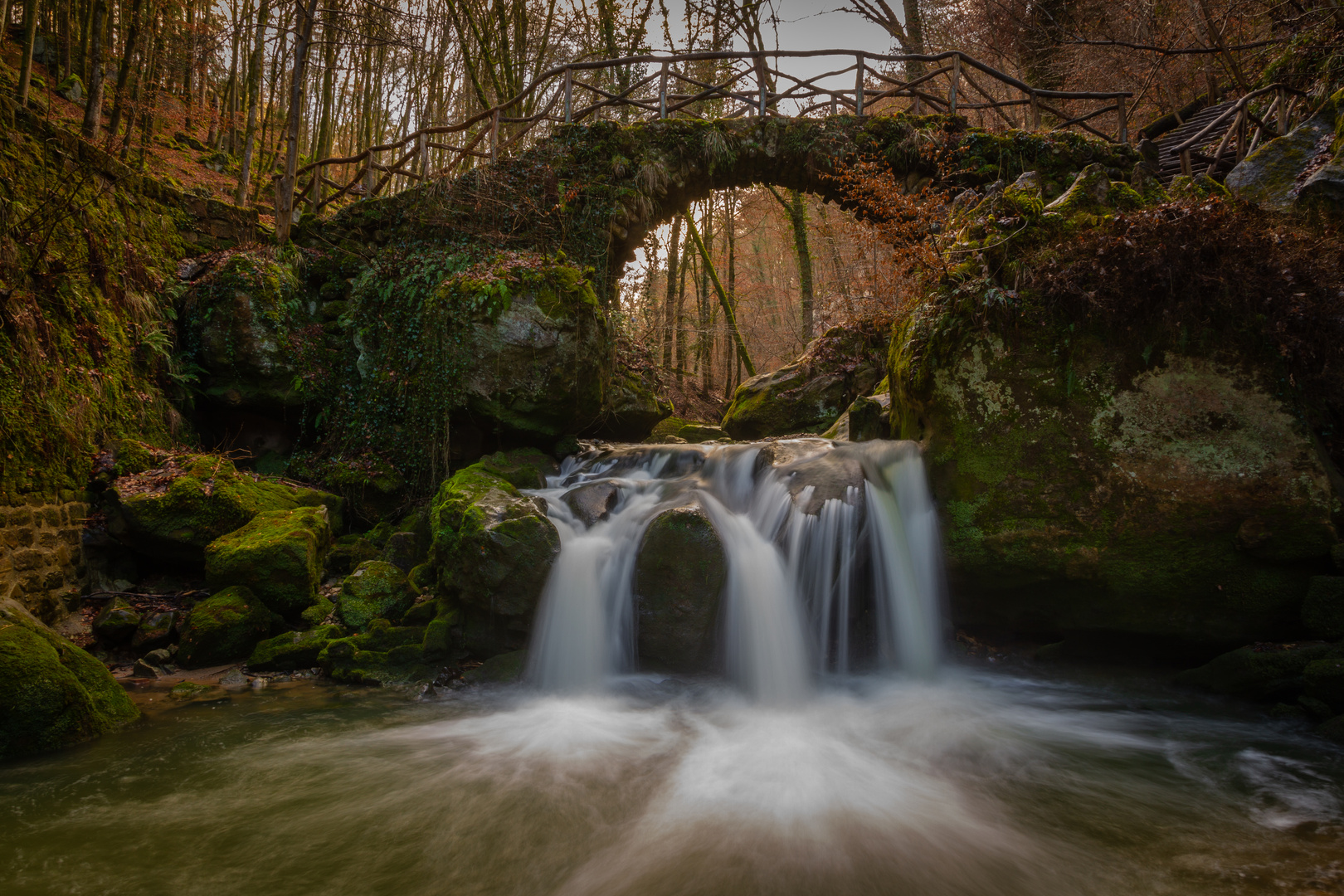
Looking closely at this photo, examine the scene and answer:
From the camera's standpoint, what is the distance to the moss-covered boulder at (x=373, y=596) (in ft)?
18.4

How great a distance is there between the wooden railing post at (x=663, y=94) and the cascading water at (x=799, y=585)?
7.72 m

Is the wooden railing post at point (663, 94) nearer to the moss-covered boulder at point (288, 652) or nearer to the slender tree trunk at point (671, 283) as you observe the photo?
the slender tree trunk at point (671, 283)

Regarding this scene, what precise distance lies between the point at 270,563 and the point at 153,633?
1.00m

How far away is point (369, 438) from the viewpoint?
26.0 ft

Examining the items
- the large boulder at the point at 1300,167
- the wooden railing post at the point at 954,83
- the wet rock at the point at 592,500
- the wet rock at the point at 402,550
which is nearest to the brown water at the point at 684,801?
the wet rock at the point at 402,550

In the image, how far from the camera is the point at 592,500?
6.69 metres

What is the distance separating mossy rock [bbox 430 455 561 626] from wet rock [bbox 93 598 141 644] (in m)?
2.56

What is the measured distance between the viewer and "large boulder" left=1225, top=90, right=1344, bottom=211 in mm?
5336

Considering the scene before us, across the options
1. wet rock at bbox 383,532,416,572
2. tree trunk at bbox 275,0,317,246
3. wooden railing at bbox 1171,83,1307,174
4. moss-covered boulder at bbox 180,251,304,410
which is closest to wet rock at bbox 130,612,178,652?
wet rock at bbox 383,532,416,572

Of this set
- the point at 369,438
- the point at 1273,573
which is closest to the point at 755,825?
the point at 1273,573

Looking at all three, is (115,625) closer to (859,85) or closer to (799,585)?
(799,585)

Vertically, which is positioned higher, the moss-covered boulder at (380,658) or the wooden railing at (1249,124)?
the wooden railing at (1249,124)

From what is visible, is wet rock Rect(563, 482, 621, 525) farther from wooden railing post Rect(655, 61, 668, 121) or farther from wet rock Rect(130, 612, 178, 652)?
wooden railing post Rect(655, 61, 668, 121)

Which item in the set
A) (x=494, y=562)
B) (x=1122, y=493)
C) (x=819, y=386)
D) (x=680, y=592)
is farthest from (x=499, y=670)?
(x=819, y=386)
